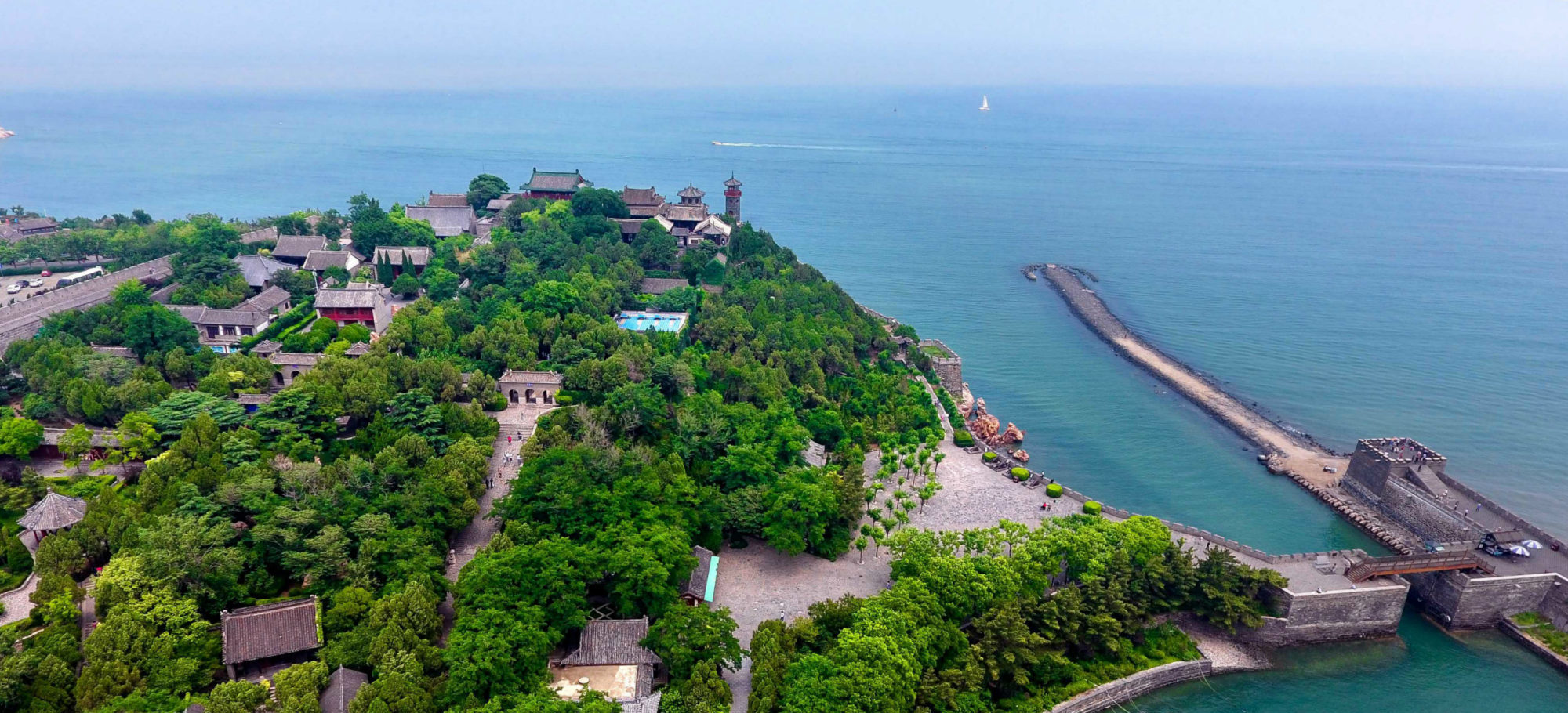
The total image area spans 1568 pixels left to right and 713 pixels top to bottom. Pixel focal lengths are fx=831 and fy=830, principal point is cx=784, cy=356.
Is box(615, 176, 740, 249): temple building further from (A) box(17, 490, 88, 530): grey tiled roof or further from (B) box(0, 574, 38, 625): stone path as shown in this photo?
(B) box(0, 574, 38, 625): stone path

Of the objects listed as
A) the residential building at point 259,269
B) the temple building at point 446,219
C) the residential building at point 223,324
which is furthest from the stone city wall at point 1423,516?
the residential building at point 259,269

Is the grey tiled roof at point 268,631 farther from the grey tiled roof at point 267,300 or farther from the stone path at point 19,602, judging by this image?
the grey tiled roof at point 267,300

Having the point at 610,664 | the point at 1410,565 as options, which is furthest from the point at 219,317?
the point at 1410,565

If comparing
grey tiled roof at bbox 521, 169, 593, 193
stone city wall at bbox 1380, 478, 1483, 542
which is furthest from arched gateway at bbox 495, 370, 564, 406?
stone city wall at bbox 1380, 478, 1483, 542

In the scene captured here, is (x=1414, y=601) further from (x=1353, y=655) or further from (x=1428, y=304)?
(x=1428, y=304)

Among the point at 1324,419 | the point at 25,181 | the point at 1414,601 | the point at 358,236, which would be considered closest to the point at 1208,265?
the point at 1324,419
